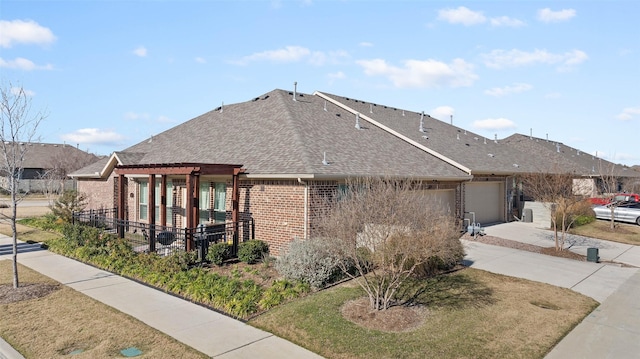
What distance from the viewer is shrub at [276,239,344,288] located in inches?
394

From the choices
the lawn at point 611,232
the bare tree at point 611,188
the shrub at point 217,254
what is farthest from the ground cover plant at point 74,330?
the bare tree at point 611,188

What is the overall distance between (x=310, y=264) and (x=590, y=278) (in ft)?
27.7

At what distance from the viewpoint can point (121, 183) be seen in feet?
53.0

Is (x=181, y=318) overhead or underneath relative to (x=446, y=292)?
underneath

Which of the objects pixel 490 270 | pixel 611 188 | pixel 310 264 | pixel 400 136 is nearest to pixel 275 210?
pixel 310 264

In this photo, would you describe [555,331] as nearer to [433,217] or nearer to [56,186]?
[433,217]

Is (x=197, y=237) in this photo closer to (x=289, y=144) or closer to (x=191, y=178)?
(x=191, y=178)

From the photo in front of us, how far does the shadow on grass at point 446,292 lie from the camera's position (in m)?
8.98

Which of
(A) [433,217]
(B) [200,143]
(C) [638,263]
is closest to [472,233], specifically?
(C) [638,263]

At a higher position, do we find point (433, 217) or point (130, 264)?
point (433, 217)

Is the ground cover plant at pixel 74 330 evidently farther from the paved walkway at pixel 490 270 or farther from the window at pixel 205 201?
the window at pixel 205 201

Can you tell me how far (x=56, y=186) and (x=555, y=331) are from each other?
181ft

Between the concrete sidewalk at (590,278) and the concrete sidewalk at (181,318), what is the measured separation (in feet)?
15.9

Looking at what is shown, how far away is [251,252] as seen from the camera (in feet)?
39.7
